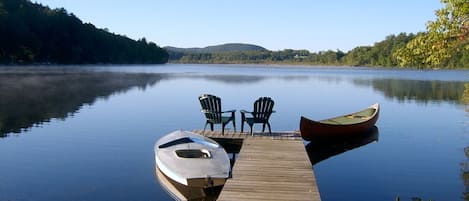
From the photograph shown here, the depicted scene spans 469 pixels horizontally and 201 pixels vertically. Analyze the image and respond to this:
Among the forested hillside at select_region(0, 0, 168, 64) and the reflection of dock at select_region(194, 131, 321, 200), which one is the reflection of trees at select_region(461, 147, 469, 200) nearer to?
the reflection of dock at select_region(194, 131, 321, 200)

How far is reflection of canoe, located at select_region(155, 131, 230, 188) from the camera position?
809 cm

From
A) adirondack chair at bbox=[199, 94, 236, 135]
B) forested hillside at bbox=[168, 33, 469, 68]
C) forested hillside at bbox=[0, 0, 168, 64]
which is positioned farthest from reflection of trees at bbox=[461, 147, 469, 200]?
forested hillside at bbox=[0, 0, 168, 64]

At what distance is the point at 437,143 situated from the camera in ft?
48.1

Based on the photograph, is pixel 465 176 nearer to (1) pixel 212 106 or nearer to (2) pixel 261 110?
(2) pixel 261 110

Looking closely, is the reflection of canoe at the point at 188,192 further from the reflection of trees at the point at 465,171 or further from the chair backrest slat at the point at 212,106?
the reflection of trees at the point at 465,171

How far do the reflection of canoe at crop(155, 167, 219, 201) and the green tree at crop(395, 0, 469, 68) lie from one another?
4026 mm

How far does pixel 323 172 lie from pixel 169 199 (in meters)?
4.03

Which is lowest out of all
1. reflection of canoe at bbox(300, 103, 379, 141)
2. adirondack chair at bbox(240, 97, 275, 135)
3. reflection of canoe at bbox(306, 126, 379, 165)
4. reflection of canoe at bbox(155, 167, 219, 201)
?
reflection of canoe at bbox(306, 126, 379, 165)

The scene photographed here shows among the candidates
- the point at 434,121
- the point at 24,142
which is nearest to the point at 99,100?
the point at 24,142

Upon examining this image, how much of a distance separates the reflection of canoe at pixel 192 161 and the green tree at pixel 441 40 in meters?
3.77

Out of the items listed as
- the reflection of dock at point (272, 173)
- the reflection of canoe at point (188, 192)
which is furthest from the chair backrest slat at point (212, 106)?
the reflection of canoe at point (188, 192)

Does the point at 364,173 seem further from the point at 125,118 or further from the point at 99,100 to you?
the point at 99,100

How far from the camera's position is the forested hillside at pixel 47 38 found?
77.7 meters

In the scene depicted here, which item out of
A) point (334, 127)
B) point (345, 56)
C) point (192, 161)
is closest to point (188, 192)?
point (192, 161)
